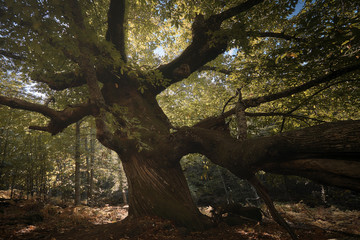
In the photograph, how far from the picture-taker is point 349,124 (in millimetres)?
2291

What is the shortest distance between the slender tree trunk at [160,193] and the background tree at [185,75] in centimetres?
3

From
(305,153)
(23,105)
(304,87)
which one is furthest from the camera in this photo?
(23,105)

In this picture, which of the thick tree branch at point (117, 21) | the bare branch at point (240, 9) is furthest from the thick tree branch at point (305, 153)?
the thick tree branch at point (117, 21)

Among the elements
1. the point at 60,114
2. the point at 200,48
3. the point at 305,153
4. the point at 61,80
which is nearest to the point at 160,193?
the point at 305,153

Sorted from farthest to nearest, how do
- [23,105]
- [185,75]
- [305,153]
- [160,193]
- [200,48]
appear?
[185,75] < [200,48] < [23,105] < [160,193] < [305,153]

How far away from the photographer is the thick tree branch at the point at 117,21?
183 inches

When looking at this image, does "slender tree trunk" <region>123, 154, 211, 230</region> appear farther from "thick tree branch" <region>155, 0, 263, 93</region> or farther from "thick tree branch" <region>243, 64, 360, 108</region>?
"thick tree branch" <region>155, 0, 263, 93</region>

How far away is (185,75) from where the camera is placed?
5.59m

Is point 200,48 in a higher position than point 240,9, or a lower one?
higher

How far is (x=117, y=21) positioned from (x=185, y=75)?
8.78 ft

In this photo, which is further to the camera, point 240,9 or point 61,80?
point 61,80

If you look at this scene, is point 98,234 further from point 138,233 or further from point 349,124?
point 349,124

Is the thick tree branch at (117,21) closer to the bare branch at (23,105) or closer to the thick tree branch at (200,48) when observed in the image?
the thick tree branch at (200,48)

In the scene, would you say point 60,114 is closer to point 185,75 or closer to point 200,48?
point 185,75
